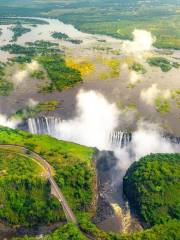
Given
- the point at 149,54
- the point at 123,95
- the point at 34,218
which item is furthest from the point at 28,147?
the point at 149,54

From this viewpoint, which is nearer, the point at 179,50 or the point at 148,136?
the point at 148,136

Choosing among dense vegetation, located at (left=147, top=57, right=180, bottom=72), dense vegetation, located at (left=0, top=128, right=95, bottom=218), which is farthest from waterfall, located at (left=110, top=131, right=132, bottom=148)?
dense vegetation, located at (left=147, top=57, right=180, bottom=72)

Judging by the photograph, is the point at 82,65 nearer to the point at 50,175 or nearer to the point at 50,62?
the point at 50,62

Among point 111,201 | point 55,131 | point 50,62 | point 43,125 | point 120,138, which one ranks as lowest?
point 111,201

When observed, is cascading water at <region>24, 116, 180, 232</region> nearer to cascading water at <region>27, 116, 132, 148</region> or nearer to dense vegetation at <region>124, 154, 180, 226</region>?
cascading water at <region>27, 116, 132, 148</region>

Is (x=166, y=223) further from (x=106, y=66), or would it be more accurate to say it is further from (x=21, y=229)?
(x=106, y=66)

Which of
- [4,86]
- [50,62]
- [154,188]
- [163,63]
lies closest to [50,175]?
[154,188]
